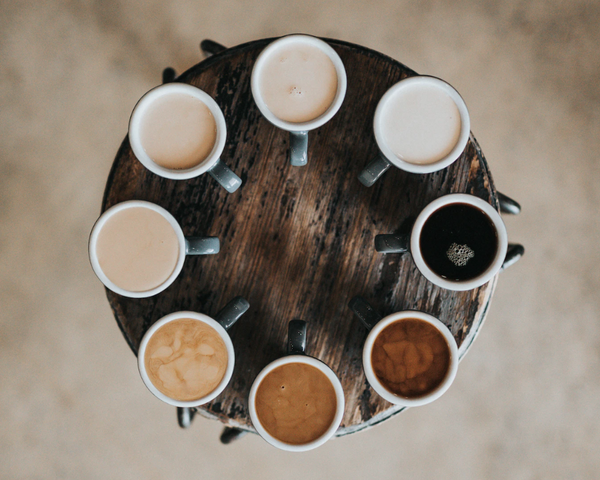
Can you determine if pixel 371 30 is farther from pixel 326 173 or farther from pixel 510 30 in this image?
pixel 326 173

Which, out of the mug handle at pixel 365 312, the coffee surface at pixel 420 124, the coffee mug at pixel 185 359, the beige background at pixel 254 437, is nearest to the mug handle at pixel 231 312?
the coffee mug at pixel 185 359

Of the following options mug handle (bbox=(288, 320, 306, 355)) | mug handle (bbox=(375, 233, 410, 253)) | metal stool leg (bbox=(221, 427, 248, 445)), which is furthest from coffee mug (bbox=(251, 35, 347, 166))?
metal stool leg (bbox=(221, 427, 248, 445))

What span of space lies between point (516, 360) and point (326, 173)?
3.98 feet

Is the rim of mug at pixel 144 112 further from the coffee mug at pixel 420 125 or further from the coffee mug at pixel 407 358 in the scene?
the coffee mug at pixel 407 358

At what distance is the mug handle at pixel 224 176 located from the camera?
869 mm

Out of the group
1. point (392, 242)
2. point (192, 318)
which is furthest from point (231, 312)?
point (392, 242)

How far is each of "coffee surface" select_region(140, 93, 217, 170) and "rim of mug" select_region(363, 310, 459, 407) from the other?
0.52 metres

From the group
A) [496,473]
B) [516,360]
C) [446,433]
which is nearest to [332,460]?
[446,433]

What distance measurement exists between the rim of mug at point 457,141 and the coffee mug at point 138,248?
0.42 meters

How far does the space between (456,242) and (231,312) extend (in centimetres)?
50

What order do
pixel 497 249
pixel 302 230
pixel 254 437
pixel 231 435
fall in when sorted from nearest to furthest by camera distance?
pixel 497 249 < pixel 302 230 < pixel 231 435 < pixel 254 437

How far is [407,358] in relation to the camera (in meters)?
0.85

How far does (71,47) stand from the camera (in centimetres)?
162

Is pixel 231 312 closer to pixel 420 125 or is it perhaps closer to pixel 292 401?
pixel 292 401
